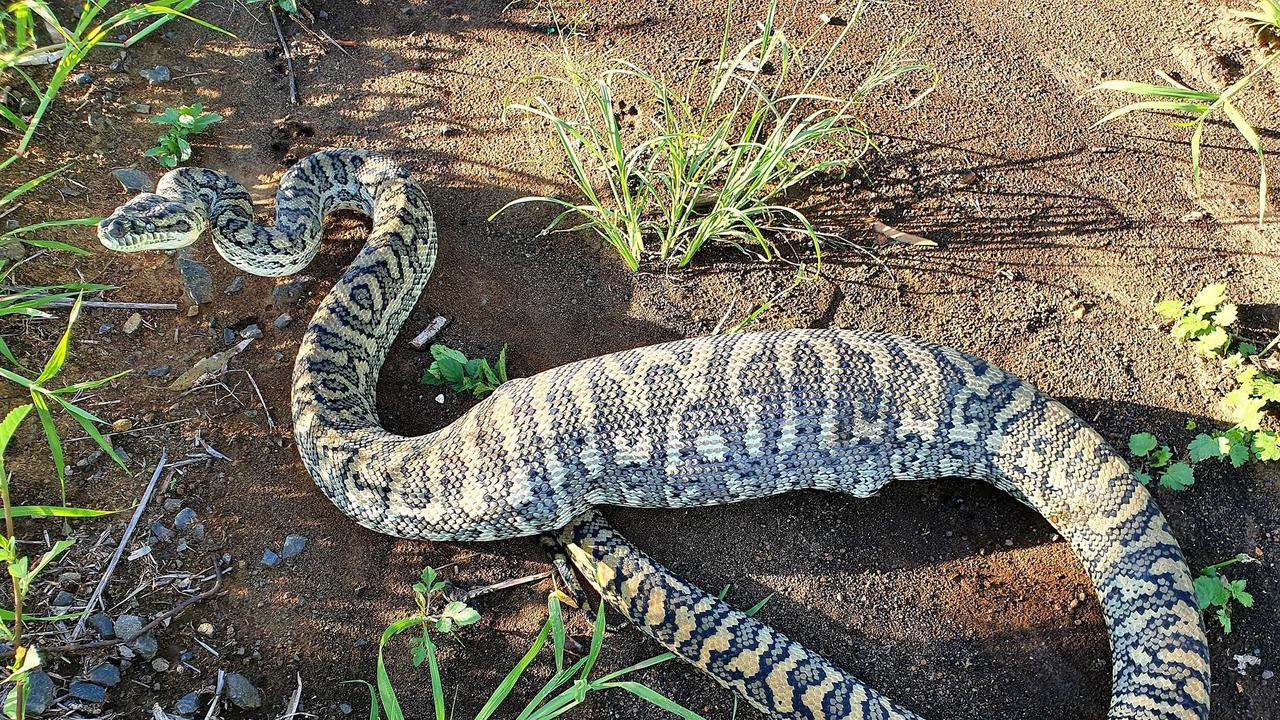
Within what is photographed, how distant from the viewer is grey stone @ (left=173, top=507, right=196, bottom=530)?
4891 millimetres

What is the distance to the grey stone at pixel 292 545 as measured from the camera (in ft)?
16.1

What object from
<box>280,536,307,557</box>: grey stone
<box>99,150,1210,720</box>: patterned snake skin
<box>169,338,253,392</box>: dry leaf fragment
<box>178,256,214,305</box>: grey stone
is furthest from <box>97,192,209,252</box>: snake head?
<box>280,536,307,557</box>: grey stone

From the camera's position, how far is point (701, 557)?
16.5ft

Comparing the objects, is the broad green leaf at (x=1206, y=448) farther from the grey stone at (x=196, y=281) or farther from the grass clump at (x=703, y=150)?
the grey stone at (x=196, y=281)

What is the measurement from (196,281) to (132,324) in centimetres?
46

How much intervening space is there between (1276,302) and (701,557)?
396 cm

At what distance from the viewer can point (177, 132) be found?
6117mm

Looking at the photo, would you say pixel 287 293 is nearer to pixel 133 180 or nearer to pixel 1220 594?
pixel 133 180

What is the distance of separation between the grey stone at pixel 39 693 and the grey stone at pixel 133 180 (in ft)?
10.2

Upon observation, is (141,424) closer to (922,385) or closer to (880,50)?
(922,385)

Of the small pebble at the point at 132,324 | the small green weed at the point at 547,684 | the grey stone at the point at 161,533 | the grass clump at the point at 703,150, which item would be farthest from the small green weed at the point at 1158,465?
the small pebble at the point at 132,324

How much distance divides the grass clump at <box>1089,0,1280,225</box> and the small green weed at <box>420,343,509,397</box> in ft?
12.5

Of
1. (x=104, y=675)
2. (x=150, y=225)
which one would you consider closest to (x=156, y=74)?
(x=150, y=225)

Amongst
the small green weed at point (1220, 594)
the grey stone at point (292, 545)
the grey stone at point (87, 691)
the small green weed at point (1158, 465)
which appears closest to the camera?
the grey stone at point (87, 691)
